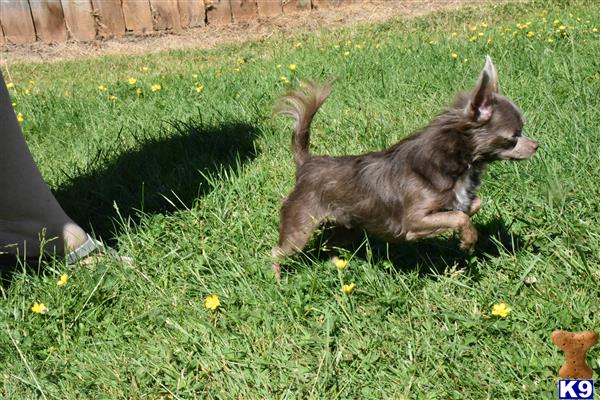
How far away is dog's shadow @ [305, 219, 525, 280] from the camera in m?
3.31

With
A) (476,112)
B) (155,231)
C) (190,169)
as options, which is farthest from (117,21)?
(476,112)

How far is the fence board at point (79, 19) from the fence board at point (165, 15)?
0.92 m

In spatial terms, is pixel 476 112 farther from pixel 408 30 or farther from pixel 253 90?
pixel 408 30

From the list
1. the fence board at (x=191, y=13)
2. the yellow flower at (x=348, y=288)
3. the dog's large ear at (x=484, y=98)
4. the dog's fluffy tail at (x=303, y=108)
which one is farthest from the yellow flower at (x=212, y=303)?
the fence board at (x=191, y=13)

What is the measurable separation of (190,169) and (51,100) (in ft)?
8.14

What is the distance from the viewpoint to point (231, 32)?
1002cm

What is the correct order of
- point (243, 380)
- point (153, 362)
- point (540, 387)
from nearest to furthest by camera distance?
1. point (540, 387)
2. point (243, 380)
3. point (153, 362)

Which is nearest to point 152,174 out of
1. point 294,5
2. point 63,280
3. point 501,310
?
point 63,280

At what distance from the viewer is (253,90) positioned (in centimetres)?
606

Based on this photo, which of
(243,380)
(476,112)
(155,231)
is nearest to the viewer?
(243,380)

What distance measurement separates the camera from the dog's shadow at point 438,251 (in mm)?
3312

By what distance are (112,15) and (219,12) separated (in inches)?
63.2

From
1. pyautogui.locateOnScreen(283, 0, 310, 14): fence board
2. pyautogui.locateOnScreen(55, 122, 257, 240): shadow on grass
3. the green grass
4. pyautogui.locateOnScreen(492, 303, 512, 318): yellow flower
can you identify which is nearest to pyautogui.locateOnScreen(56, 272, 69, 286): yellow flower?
the green grass

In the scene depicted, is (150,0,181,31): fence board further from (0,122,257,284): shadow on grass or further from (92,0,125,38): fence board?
(0,122,257,284): shadow on grass
